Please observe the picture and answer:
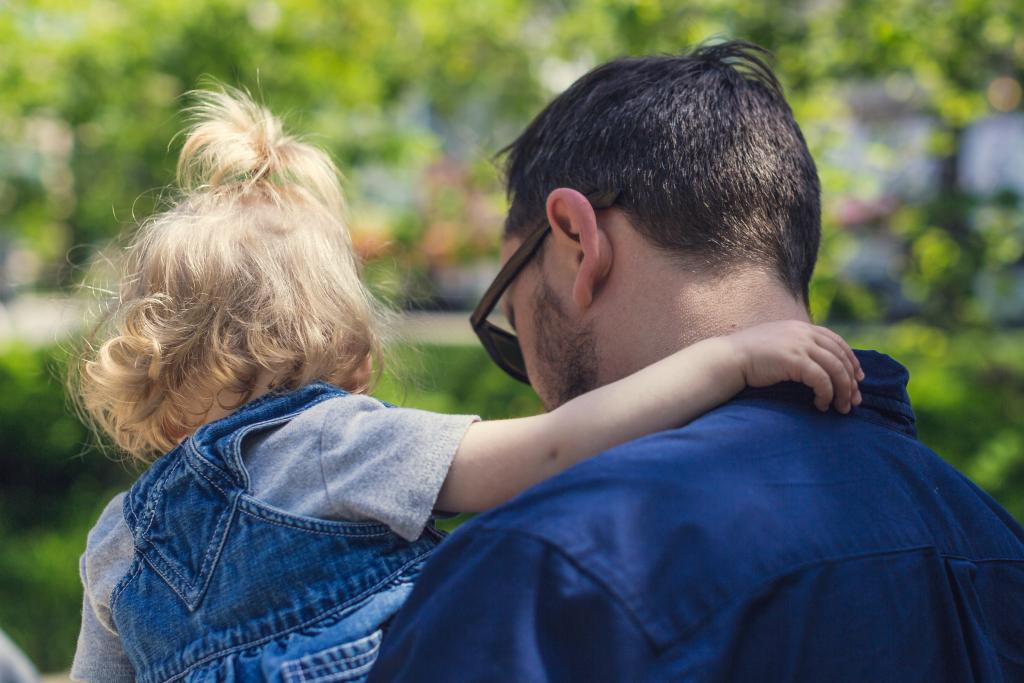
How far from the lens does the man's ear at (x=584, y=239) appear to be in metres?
1.74

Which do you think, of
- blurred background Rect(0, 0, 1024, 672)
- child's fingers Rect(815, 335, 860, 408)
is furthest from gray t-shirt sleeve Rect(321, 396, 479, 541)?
blurred background Rect(0, 0, 1024, 672)

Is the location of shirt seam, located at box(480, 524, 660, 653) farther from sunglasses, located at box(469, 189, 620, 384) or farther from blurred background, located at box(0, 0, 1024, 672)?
blurred background, located at box(0, 0, 1024, 672)

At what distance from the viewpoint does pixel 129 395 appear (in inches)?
78.2

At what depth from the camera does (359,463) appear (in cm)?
162

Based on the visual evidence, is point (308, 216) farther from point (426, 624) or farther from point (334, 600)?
point (426, 624)

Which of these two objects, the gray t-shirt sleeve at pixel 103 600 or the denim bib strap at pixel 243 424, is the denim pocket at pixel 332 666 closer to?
the denim bib strap at pixel 243 424

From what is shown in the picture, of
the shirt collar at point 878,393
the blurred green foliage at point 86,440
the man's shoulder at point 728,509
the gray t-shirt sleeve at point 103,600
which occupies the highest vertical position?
the shirt collar at point 878,393

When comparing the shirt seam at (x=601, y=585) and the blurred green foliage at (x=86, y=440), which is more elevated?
the shirt seam at (x=601, y=585)

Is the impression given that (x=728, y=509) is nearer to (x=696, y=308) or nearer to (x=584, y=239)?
(x=696, y=308)

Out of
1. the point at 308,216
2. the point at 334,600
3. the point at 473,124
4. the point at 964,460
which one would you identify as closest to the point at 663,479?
the point at 334,600

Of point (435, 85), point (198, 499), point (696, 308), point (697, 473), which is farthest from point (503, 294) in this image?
point (435, 85)

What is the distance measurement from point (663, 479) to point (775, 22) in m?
4.65

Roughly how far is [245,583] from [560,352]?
681 millimetres

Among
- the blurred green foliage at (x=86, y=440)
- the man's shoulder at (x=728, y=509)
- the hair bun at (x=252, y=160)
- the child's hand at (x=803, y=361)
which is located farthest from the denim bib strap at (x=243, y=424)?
the blurred green foliage at (x=86, y=440)
